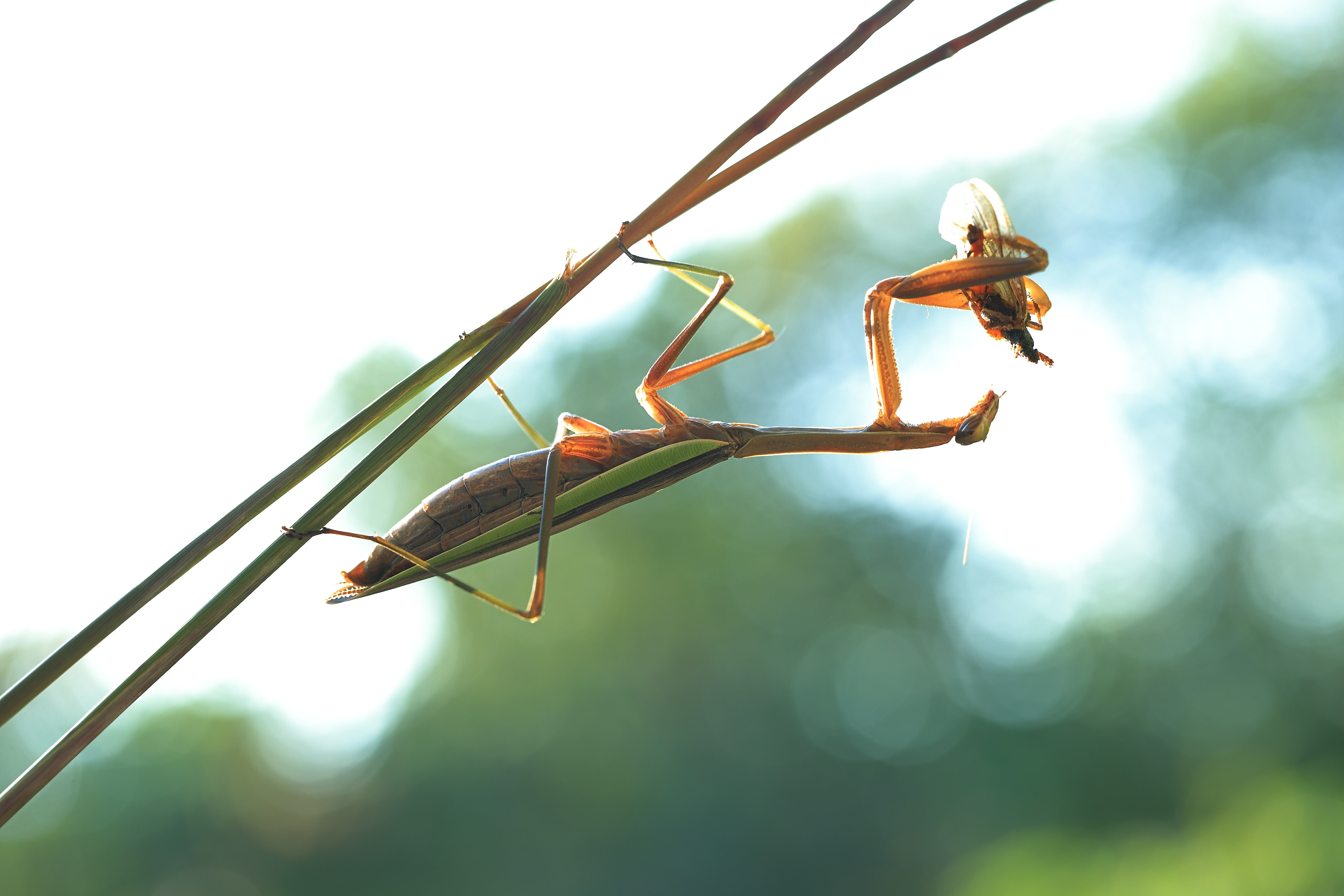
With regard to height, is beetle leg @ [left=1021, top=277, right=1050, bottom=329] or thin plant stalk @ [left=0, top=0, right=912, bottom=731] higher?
beetle leg @ [left=1021, top=277, right=1050, bottom=329]

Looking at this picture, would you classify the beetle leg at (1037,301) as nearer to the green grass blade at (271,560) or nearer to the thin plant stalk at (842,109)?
the thin plant stalk at (842,109)

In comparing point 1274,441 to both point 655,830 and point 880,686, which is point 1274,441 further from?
point 655,830

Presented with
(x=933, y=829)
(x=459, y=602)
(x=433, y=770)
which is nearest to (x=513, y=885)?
(x=433, y=770)

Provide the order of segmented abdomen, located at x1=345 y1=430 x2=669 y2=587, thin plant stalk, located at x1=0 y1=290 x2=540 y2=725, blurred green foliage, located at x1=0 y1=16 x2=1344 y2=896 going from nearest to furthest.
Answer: thin plant stalk, located at x1=0 y1=290 x2=540 y2=725 < segmented abdomen, located at x1=345 y1=430 x2=669 y2=587 < blurred green foliage, located at x1=0 y1=16 x2=1344 y2=896

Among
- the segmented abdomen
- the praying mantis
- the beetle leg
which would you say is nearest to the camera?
the praying mantis

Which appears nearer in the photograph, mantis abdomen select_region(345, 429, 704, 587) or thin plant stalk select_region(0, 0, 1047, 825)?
thin plant stalk select_region(0, 0, 1047, 825)

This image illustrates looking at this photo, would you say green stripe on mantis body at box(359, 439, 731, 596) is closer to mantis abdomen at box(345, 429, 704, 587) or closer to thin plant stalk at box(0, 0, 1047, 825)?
mantis abdomen at box(345, 429, 704, 587)

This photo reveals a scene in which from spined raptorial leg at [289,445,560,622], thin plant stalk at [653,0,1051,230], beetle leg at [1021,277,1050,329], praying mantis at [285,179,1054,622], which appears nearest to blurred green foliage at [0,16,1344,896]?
praying mantis at [285,179,1054,622]
